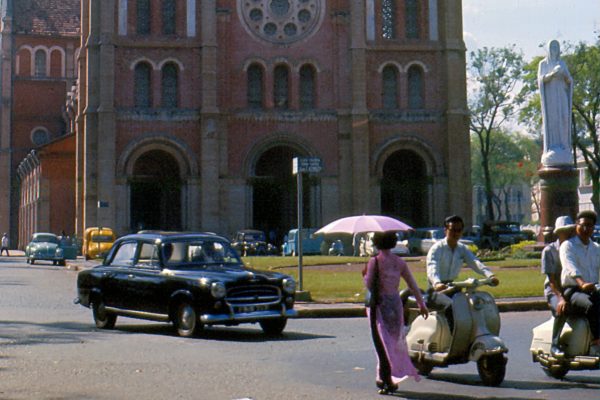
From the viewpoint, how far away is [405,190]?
177ft

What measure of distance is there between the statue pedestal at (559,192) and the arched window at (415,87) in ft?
75.7

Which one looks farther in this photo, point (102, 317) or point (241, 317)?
point (102, 317)

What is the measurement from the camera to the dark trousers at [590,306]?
32.0ft

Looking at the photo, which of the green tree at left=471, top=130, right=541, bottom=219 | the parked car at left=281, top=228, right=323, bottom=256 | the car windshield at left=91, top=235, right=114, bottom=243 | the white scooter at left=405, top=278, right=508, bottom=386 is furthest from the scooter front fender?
the green tree at left=471, top=130, right=541, bottom=219

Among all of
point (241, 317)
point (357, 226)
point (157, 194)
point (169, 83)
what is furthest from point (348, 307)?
point (157, 194)

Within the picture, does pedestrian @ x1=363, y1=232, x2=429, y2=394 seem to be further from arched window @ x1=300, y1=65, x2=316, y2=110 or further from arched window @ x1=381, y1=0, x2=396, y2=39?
arched window @ x1=381, y1=0, x2=396, y2=39

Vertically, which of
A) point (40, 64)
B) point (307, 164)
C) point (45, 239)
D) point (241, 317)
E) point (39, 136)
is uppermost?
point (40, 64)

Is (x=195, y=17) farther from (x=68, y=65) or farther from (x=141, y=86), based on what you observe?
(x=68, y=65)

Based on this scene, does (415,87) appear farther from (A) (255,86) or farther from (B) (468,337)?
(B) (468,337)

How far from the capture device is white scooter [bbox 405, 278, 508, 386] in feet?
32.2

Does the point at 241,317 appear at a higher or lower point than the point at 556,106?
lower

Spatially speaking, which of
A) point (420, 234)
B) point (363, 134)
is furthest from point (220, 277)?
point (363, 134)

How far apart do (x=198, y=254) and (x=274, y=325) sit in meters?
1.69

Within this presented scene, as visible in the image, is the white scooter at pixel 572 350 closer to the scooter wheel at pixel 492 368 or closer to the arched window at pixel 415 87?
the scooter wheel at pixel 492 368
